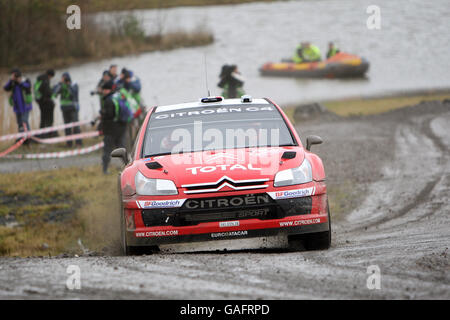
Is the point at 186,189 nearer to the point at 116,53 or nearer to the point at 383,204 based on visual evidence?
the point at 383,204

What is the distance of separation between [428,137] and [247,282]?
44.9 ft

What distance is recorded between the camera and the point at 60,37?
143ft

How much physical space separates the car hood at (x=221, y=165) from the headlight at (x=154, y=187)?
0.05m

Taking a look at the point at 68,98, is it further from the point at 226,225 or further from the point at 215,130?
the point at 226,225

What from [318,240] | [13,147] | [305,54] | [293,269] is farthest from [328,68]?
[293,269]

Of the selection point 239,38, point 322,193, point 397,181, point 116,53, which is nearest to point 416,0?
point 239,38

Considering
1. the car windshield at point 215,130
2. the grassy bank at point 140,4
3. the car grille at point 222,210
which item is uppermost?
the grassy bank at point 140,4

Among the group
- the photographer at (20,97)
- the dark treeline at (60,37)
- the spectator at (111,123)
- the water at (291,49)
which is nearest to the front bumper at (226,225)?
the spectator at (111,123)

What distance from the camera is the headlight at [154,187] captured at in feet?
22.5

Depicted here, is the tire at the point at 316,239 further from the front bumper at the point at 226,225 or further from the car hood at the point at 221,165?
the car hood at the point at 221,165

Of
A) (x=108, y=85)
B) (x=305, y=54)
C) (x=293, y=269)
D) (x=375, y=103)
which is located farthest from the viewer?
(x=305, y=54)

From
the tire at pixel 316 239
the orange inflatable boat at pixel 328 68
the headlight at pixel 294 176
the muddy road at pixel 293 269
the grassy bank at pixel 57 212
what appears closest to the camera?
the muddy road at pixel 293 269

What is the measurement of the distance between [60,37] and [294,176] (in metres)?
38.5

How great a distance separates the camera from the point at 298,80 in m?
36.4
